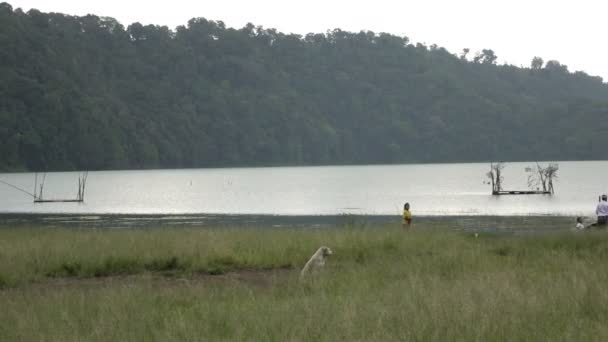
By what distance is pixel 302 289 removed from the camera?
39.9ft

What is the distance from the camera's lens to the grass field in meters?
8.84

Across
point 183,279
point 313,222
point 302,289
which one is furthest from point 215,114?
point 302,289

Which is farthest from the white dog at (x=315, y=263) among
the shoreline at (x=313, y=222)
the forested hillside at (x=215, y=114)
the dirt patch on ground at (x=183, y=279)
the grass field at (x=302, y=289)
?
the forested hillside at (x=215, y=114)

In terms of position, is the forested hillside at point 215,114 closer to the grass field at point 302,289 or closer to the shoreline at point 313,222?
the shoreline at point 313,222

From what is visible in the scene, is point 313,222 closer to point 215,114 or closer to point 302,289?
point 302,289

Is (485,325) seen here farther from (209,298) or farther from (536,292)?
(209,298)

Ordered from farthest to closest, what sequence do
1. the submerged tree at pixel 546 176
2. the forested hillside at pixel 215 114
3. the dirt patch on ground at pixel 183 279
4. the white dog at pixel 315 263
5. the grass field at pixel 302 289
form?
the forested hillside at pixel 215 114 < the submerged tree at pixel 546 176 < the white dog at pixel 315 263 < the dirt patch on ground at pixel 183 279 < the grass field at pixel 302 289

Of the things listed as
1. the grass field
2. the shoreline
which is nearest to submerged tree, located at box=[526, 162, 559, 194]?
the shoreline

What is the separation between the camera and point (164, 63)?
18362 cm

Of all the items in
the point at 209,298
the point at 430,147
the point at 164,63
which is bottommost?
the point at 209,298

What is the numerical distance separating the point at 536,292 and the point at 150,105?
157 m

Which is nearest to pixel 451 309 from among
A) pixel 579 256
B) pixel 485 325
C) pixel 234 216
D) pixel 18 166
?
pixel 485 325

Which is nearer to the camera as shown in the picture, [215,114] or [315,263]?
[315,263]

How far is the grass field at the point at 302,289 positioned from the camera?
8.84m
